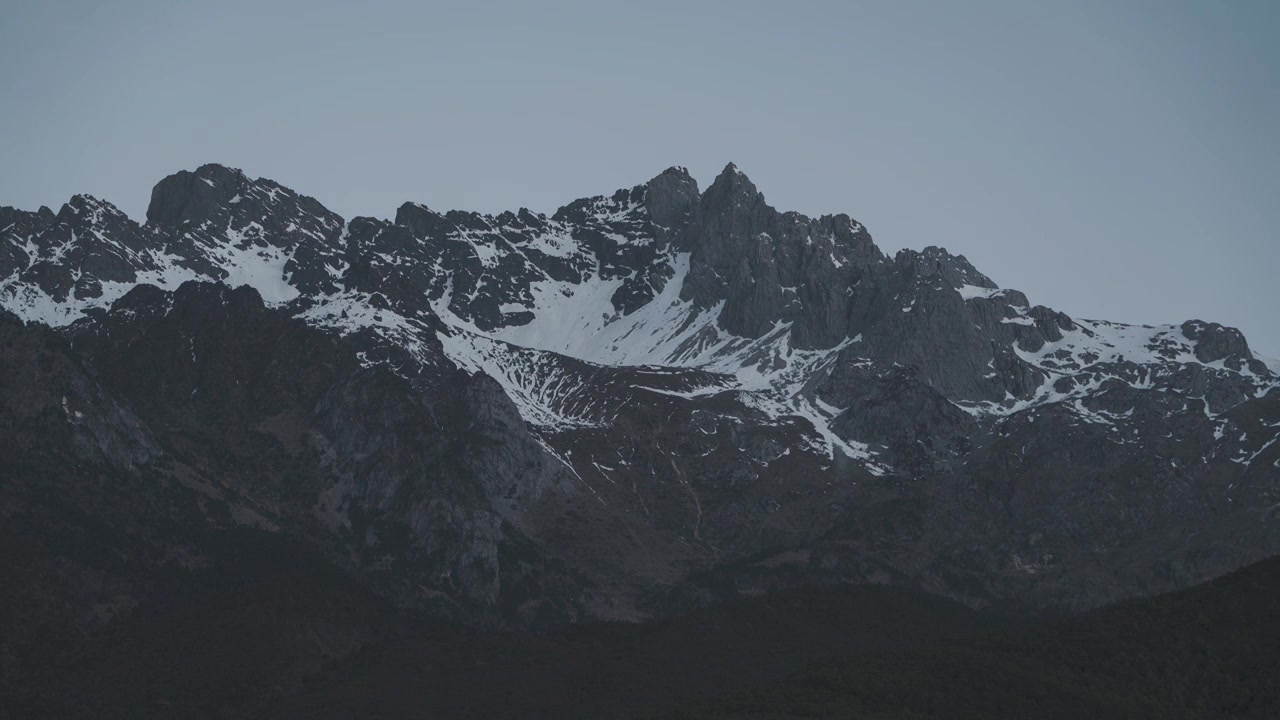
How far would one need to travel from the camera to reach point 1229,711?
19925 centimetres

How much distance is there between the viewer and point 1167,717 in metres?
200

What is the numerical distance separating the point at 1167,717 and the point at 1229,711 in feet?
24.7
